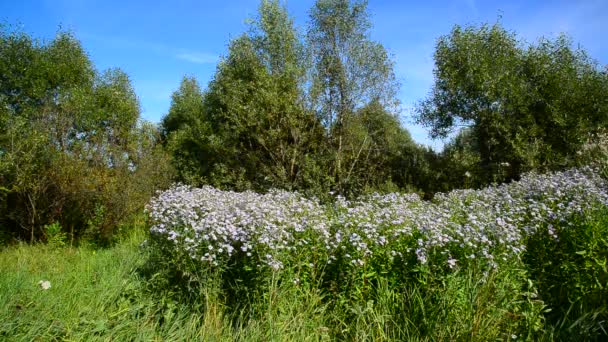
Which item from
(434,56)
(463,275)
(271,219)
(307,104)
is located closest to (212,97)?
(307,104)

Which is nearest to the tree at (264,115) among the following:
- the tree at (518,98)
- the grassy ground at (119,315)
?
the tree at (518,98)

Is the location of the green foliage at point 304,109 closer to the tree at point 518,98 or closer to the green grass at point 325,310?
the tree at point 518,98

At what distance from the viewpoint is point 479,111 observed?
1176 cm

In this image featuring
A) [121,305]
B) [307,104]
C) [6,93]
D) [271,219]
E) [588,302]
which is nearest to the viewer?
[588,302]


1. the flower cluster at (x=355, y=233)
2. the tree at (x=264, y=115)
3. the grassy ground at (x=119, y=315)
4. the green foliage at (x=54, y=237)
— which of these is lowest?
the grassy ground at (x=119, y=315)

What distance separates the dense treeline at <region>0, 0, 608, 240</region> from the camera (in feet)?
35.2

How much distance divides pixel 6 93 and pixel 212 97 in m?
5.22

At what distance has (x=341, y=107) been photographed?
11914 millimetres

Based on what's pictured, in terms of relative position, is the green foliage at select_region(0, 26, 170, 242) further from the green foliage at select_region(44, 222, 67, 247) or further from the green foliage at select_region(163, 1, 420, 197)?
the green foliage at select_region(163, 1, 420, 197)

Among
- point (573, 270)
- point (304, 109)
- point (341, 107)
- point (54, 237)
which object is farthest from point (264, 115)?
point (573, 270)

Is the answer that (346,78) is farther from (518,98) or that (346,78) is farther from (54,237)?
(54,237)

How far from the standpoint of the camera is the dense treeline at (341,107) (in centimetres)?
1072

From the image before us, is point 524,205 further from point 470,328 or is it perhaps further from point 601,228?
point 470,328

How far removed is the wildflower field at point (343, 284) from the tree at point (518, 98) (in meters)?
6.39
